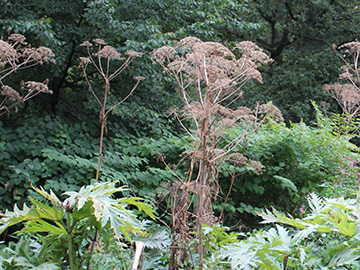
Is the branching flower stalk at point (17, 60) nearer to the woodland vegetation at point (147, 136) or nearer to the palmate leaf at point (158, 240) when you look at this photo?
the woodland vegetation at point (147, 136)

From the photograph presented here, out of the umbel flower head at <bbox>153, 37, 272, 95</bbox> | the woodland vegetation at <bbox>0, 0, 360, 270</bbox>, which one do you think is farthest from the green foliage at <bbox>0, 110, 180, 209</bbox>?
the umbel flower head at <bbox>153, 37, 272, 95</bbox>

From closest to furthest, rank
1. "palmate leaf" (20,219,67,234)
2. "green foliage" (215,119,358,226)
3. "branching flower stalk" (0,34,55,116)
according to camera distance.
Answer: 1. "palmate leaf" (20,219,67,234)
2. "branching flower stalk" (0,34,55,116)
3. "green foliage" (215,119,358,226)

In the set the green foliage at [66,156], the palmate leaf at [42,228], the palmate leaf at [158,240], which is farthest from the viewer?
the green foliage at [66,156]

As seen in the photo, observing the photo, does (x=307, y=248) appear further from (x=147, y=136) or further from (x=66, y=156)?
(x=147, y=136)

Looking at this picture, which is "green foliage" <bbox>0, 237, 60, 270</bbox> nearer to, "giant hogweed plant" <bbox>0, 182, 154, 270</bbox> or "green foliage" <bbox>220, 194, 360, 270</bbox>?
"giant hogweed plant" <bbox>0, 182, 154, 270</bbox>

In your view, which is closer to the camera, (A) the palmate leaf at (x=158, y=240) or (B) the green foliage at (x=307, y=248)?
(B) the green foliage at (x=307, y=248)

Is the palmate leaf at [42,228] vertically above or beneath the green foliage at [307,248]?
beneath

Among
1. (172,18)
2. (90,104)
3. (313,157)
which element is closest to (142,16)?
(172,18)

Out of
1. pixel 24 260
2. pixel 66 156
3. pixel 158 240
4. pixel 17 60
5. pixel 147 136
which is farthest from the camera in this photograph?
pixel 147 136

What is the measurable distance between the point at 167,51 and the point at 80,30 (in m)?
2.77

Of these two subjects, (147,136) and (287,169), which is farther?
(147,136)

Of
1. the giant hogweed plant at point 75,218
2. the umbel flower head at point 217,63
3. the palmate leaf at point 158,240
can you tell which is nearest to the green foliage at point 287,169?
the umbel flower head at point 217,63

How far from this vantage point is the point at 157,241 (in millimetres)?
2309

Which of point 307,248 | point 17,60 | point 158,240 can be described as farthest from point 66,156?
point 307,248
